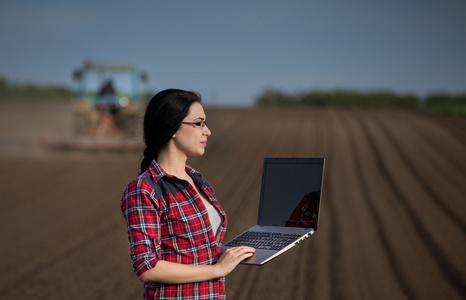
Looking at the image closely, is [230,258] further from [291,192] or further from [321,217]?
[321,217]

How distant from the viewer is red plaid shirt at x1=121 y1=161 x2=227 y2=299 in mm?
2096

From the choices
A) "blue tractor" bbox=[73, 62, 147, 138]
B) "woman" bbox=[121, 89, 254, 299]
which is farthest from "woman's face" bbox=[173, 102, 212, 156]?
"blue tractor" bbox=[73, 62, 147, 138]

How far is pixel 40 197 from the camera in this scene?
462 inches

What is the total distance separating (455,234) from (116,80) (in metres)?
11.7

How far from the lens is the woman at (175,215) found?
2.11 m

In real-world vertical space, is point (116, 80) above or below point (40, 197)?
above

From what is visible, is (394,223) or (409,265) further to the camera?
(394,223)

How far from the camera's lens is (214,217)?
238cm

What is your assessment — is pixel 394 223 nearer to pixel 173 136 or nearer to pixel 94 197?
pixel 94 197

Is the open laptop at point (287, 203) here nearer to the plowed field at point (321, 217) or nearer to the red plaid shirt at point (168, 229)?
the red plaid shirt at point (168, 229)

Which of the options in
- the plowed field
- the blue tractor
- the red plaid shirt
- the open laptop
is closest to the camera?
the red plaid shirt

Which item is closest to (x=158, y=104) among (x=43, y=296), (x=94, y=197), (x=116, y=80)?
(x=43, y=296)

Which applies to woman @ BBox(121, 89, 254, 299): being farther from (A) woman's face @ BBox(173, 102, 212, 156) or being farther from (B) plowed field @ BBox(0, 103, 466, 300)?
(B) plowed field @ BBox(0, 103, 466, 300)

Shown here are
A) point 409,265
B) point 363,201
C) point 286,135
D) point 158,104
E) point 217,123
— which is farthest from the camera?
point 217,123
